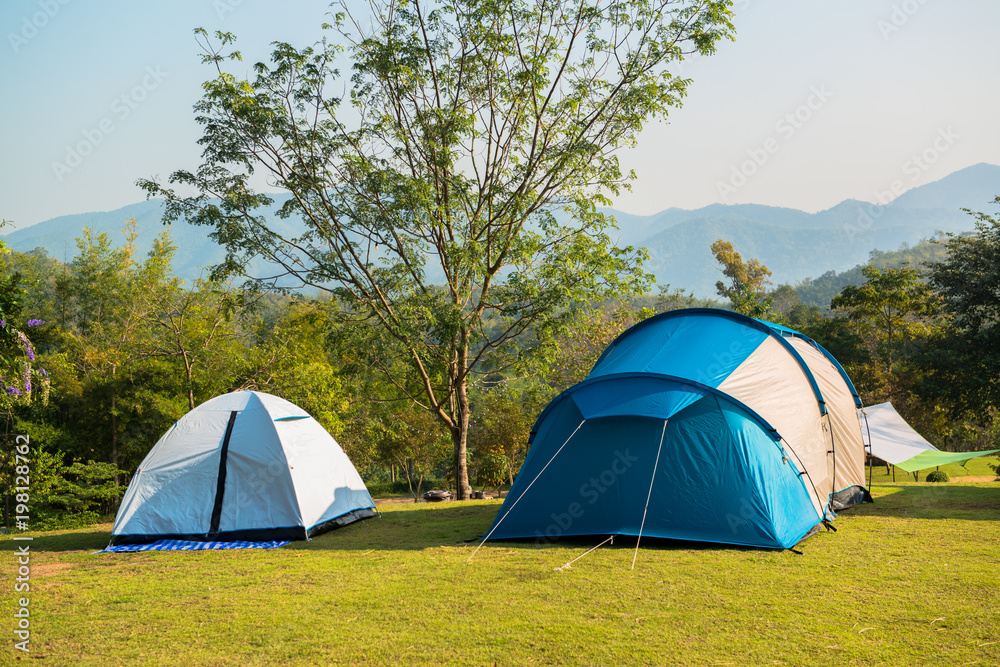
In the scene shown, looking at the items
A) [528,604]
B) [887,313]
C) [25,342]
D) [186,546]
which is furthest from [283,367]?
[887,313]

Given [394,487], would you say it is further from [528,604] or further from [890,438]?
[528,604]

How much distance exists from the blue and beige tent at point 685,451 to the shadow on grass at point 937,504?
4.57 feet

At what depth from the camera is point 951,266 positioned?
19719 mm

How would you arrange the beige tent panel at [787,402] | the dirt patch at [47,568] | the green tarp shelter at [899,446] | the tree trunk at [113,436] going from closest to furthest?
the dirt patch at [47,568] → the beige tent panel at [787,402] → the green tarp shelter at [899,446] → the tree trunk at [113,436]

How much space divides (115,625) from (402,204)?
911 centimetres

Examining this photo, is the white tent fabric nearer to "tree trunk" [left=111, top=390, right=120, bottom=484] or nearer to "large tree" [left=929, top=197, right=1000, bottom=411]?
"large tree" [left=929, top=197, right=1000, bottom=411]

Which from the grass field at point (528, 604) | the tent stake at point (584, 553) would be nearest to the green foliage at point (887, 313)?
the grass field at point (528, 604)

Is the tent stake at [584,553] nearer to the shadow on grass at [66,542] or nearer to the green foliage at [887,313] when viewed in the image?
→ the shadow on grass at [66,542]

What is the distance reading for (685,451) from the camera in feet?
21.7

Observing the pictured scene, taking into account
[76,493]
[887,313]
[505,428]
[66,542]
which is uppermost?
[887,313]

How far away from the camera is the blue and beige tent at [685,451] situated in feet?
21.1

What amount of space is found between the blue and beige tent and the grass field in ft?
0.94

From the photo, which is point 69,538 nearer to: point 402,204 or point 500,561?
point 500,561

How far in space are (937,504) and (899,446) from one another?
2.97m
